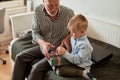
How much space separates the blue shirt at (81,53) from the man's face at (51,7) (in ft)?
1.38

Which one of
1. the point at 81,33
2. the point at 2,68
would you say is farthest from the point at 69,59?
the point at 2,68

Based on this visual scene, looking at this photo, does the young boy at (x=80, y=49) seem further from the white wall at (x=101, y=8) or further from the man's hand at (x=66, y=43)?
the white wall at (x=101, y=8)

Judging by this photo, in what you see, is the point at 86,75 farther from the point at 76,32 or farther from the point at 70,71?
the point at 76,32

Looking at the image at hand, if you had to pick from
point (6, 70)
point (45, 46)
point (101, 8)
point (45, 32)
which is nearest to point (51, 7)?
point (45, 32)

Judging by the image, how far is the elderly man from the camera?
1853 millimetres

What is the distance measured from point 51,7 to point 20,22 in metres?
0.95

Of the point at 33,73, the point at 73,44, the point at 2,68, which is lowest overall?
the point at 2,68

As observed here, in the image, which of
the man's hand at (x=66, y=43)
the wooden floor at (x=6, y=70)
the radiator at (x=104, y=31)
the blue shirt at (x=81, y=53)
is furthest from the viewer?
the wooden floor at (x=6, y=70)

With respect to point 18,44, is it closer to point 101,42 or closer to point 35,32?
point 35,32

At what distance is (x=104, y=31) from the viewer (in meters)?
2.40

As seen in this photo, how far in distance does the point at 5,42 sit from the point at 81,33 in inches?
88.6

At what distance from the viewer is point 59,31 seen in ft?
6.32

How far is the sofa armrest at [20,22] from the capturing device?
102 inches

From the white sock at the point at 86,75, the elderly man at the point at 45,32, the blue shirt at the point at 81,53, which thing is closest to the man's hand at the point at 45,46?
the elderly man at the point at 45,32
